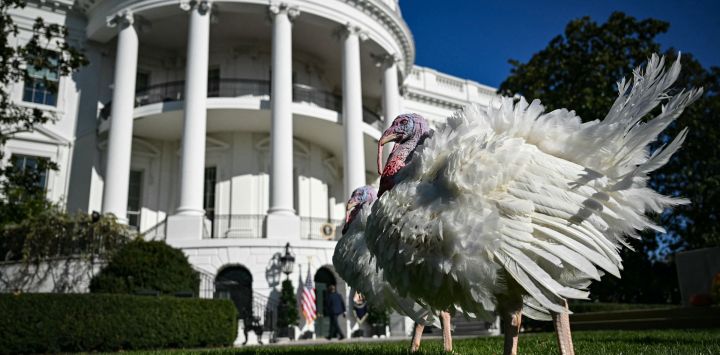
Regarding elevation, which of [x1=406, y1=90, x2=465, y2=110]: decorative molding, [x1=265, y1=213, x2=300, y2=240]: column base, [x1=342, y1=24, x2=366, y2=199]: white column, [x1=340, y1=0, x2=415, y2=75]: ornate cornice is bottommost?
[x1=265, y1=213, x2=300, y2=240]: column base

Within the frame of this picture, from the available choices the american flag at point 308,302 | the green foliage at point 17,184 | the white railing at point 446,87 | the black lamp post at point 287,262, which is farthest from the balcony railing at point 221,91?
the green foliage at point 17,184

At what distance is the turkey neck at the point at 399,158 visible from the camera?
4.06 m

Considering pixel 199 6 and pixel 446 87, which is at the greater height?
pixel 446 87

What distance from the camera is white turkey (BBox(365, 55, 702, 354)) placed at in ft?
10.2

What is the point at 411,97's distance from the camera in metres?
29.0

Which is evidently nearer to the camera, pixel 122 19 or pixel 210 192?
pixel 122 19

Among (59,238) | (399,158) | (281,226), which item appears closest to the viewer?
(399,158)

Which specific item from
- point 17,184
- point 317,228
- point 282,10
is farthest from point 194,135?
point 17,184

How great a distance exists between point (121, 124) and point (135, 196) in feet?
12.3

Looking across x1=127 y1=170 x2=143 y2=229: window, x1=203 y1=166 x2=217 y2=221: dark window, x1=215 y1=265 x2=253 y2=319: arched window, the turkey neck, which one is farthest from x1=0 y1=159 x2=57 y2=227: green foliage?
x1=203 y1=166 x2=217 y2=221: dark window

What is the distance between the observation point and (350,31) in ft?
69.4

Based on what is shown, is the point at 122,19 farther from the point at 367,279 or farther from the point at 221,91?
the point at 367,279

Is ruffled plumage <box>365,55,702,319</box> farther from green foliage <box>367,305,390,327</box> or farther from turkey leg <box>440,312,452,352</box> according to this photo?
green foliage <box>367,305,390,327</box>

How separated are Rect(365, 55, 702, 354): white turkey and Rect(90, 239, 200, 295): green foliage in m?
10.5
